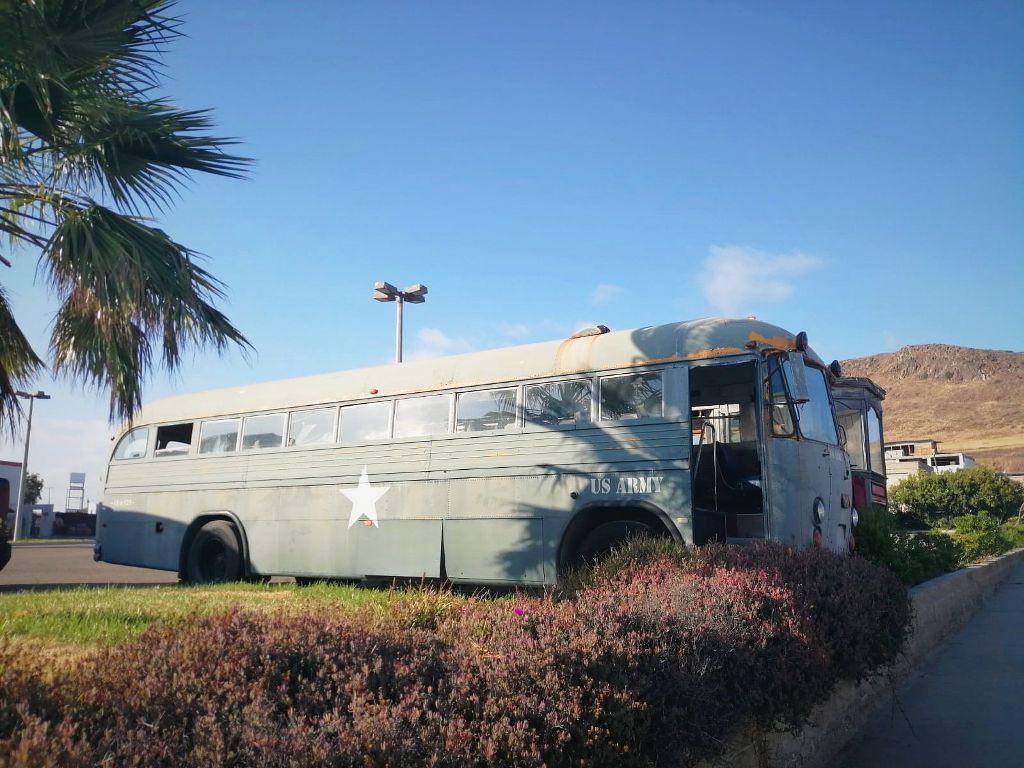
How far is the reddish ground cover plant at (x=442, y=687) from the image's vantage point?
8.66 feet

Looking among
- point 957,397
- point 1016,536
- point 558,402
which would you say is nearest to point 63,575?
point 558,402

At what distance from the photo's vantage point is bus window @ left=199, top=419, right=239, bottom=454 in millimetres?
12672

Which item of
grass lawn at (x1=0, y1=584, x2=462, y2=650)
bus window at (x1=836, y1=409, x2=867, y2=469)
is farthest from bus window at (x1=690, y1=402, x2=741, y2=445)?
bus window at (x1=836, y1=409, x2=867, y2=469)

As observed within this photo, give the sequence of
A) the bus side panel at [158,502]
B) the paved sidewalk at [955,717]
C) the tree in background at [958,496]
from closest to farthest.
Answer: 1. the paved sidewalk at [955,717]
2. the bus side panel at [158,502]
3. the tree in background at [958,496]

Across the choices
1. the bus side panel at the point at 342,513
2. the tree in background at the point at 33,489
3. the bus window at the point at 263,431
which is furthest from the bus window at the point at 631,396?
the tree in background at the point at 33,489

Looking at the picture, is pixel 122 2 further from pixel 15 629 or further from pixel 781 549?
pixel 781 549

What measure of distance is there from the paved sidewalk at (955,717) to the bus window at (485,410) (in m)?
5.04

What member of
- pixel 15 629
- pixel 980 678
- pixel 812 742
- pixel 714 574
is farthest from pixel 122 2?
pixel 980 678

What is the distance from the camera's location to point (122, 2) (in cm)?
740

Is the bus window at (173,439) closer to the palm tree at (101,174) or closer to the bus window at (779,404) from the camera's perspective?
the palm tree at (101,174)

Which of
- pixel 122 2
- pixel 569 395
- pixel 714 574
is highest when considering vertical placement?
pixel 122 2

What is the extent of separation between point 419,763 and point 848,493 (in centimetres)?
890

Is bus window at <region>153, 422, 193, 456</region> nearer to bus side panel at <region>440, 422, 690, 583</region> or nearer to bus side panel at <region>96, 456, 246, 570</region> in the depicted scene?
bus side panel at <region>96, 456, 246, 570</region>

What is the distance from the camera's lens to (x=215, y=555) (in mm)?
12891
